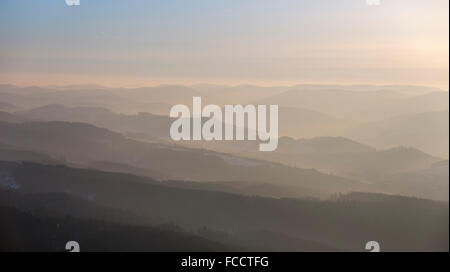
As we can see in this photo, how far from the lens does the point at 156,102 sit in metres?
3.18

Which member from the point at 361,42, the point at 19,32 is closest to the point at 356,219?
the point at 361,42

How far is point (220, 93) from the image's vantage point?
3.10m

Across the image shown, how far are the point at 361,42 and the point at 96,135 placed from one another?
6.27ft

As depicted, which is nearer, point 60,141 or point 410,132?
point 410,132

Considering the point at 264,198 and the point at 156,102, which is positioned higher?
the point at 156,102
